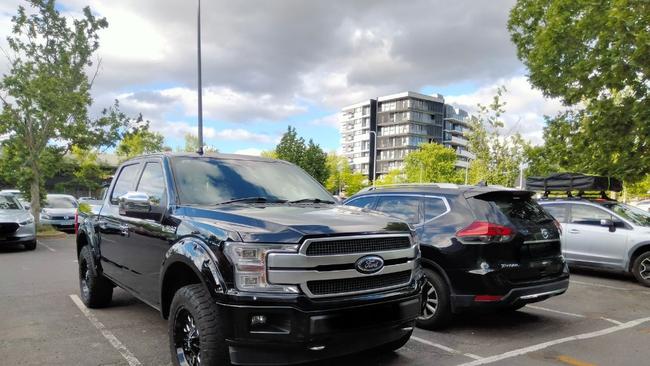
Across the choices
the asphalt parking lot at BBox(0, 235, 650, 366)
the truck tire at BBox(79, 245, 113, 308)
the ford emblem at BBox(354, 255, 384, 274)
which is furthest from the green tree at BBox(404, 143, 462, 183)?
the ford emblem at BBox(354, 255, 384, 274)

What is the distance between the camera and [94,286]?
6.62 meters

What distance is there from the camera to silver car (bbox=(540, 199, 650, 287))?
9688 mm

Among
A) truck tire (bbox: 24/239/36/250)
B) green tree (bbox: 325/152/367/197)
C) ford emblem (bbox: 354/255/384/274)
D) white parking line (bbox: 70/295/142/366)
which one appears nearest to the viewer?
ford emblem (bbox: 354/255/384/274)

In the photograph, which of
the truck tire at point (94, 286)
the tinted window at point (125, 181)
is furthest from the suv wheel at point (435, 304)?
the truck tire at point (94, 286)

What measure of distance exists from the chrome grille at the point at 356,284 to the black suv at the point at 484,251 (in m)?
1.48

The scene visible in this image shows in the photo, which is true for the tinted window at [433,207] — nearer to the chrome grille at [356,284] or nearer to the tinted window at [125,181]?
the chrome grille at [356,284]

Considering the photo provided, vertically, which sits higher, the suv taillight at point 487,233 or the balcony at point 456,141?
the balcony at point 456,141

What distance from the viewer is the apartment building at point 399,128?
350 ft

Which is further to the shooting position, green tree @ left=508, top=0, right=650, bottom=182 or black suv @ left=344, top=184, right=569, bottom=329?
green tree @ left=508, top=0, right=650, bottom=182

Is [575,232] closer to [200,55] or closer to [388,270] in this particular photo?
[388,270]

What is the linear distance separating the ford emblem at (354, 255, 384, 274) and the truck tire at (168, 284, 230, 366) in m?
1.06

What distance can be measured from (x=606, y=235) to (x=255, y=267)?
9.05 meters

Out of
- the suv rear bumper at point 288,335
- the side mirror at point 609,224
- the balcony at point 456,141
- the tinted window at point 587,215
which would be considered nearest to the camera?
the suv rear bumper at point 288,335

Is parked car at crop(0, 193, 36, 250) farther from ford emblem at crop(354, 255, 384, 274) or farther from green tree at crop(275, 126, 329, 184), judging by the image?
green tree at crop(275, 126, 329, 184)
